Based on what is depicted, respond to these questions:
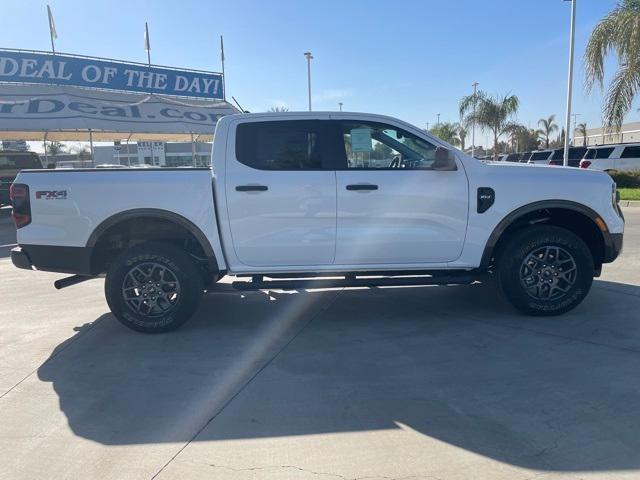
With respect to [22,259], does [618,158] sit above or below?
above

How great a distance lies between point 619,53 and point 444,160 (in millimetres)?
14274

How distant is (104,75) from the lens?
24.6m

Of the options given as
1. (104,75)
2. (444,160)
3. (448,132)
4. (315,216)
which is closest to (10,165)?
(104,75)

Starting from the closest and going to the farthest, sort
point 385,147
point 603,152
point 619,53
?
point 385,147
point 619,53
point 603,152

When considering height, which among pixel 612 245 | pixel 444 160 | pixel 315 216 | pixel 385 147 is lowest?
pixel 612 245

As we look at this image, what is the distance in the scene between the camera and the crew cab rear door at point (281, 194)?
15.4 ft

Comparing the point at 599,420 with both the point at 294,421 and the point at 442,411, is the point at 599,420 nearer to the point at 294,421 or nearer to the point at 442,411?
the point at 442,411

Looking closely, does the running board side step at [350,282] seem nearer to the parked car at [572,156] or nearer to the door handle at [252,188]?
the door handle at [252,188]

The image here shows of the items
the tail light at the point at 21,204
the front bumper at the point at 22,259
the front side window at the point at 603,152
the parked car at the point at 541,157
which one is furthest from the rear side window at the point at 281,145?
the parked car at the point at 541,157

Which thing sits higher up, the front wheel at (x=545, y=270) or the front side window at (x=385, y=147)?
the front side window at (x=385, y=147)

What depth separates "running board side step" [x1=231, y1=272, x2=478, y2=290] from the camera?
4879mm

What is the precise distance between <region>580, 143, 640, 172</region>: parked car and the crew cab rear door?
19.3 metres

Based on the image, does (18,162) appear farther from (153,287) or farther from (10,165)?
(153,287)

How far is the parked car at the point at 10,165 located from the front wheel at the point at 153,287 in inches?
560
